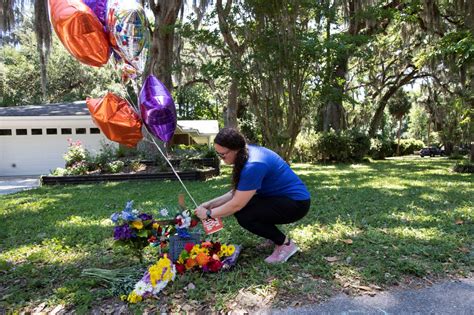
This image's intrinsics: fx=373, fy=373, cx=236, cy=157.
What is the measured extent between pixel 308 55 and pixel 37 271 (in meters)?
6.92

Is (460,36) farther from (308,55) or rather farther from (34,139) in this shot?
(34,139)

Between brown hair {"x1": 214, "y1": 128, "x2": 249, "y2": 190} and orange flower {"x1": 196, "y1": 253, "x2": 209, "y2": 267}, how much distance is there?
24.0 inches

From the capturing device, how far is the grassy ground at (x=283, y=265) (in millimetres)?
2742

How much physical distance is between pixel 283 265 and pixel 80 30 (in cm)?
268

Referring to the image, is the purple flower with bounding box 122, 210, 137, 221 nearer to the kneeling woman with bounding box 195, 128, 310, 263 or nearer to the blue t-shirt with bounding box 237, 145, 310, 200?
the kneeling woman with bounding box 195, 128, 310, 263

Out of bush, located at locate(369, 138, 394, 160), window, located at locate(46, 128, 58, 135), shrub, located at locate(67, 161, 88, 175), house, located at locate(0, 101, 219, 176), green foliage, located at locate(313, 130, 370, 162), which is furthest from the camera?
bush, located at locate(369, 138, 394, 160)

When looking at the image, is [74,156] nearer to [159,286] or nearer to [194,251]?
[194,251]

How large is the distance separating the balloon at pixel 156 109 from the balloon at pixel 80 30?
0.51 metres

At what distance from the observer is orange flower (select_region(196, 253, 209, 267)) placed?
300 cm

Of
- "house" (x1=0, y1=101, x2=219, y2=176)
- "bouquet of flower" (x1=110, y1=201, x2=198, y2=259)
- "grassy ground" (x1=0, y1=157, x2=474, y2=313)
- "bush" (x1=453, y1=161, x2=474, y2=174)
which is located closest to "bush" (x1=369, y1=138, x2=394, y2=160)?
"bush" (x1=453, y1=161, x2=474, y2=174)

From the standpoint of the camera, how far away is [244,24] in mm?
8867

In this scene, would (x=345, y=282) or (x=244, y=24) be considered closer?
(x=345, y=282)

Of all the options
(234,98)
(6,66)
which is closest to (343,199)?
(234,98)

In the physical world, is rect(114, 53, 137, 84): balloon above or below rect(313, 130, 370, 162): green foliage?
above
